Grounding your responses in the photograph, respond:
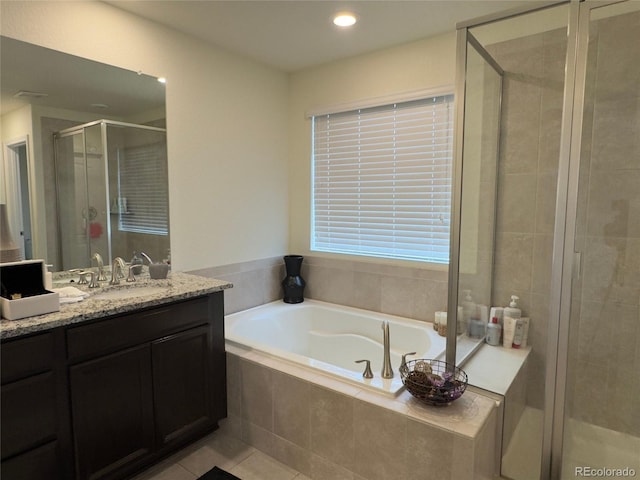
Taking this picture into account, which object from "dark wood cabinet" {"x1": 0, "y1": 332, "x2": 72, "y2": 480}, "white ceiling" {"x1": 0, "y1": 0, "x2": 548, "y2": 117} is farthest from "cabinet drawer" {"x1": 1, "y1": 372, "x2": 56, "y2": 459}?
"white ceiling" {"x1": 0, "y1": 0, "x2": 548, "y2": 117}

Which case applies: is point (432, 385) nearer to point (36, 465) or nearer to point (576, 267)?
point (576, 267)

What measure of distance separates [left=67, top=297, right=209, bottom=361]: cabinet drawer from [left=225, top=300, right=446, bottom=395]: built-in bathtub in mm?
446

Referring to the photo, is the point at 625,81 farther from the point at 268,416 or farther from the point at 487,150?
the point at 268,416

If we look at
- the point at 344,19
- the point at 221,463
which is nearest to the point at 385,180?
the point at 344,19

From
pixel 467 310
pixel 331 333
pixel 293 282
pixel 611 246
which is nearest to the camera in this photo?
pixel 611 246

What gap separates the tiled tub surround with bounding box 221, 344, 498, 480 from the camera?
160 centimetres

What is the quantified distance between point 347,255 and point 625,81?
6.54ft

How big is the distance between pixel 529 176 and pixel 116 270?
94.9 inches

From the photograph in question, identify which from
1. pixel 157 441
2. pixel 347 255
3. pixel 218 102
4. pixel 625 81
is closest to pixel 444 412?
pixel 157 441

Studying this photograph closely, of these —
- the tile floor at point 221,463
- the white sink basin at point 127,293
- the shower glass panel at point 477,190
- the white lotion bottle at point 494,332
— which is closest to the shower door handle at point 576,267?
the shower glass panel at point 477,190

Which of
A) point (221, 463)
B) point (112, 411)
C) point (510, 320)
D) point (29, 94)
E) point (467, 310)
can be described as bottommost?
point (221, 463)

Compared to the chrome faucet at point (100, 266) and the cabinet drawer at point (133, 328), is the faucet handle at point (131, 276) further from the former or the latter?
the cabinet drawer at point (133, 328)

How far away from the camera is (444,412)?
1.68m

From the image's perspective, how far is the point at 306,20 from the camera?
7.65ft
